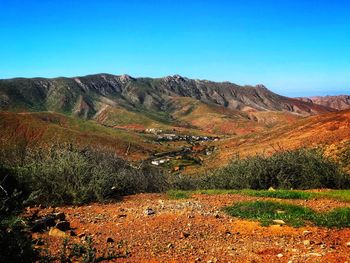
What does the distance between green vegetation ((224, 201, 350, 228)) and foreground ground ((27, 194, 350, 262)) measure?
11.9 inches

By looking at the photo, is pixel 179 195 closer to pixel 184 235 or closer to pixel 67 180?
pixel 67 180

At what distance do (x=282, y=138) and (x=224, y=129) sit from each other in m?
77.4

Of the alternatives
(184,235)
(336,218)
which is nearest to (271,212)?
(336,218)

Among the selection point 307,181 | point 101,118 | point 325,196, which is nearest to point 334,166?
point 307,181

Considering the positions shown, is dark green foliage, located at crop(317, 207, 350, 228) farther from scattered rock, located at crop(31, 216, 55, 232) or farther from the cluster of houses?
the cluster of houses

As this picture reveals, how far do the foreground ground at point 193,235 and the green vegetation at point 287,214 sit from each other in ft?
0.99

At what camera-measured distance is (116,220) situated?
9.53 metres

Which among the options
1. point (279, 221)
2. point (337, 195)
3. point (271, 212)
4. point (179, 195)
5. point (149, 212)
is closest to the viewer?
point (279, 221)

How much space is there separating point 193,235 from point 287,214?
2.78 m

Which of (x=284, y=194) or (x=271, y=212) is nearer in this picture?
(x=271, y=212)

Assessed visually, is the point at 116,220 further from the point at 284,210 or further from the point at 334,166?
the point at 334,166

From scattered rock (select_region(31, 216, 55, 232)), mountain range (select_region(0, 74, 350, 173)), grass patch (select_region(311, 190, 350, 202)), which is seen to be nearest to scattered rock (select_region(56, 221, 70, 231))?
scattered rock (select_region(31, 216, 55, 232))

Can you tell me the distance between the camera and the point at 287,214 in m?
9.85

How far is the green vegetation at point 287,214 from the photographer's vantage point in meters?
9.17
